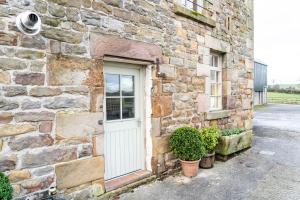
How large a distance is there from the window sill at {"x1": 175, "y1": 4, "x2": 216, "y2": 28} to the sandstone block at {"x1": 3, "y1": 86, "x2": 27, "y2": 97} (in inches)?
122

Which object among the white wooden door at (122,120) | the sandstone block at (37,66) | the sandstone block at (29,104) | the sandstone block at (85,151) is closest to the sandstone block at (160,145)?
the white wooden door at (122,120)

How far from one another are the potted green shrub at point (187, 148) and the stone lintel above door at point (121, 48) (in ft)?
4.61

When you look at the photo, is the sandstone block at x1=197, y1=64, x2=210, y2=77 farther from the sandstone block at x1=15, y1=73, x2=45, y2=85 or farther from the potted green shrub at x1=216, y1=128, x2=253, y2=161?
the sandstone block at x1=15, y1=73, x2=45, y2=85

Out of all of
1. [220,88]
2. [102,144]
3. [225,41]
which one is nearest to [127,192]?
[102,144]

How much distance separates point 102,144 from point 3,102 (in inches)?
54.6

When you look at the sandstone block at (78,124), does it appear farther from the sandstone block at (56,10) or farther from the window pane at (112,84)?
the sandstone block at (56,10)

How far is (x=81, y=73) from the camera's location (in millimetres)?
3340

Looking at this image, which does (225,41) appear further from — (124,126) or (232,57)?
(124,126)

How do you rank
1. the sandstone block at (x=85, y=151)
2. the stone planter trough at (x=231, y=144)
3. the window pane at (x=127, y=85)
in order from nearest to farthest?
the sandstone block at (x=85, y=151), the window pane at (x=127, y=85), the stone planter trough at (x=231, y=144)

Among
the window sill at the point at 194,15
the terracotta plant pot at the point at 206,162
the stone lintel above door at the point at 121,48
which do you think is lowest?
the terracotta plant pot at the point at 206,162

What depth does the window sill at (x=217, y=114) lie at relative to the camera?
578 cm

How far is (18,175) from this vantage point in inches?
110

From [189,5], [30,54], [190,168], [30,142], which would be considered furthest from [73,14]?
[190,168]

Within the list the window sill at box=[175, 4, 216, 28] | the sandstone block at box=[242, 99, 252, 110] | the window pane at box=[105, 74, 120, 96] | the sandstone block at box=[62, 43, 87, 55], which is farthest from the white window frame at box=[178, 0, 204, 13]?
the sandstone block at box=[242, 99, 252, 110]
